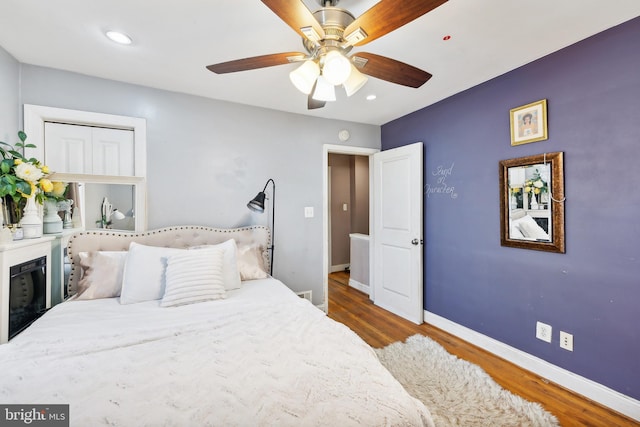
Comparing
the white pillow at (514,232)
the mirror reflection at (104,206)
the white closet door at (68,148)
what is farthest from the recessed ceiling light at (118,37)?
the white pillow at (514,232)

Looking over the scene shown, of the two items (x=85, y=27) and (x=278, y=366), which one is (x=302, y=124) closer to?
(x=85, y=27)

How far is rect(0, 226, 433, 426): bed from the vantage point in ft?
2.89

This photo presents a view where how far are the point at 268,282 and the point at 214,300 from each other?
522 millimetres

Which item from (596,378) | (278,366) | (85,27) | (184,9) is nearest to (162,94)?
(85,27)

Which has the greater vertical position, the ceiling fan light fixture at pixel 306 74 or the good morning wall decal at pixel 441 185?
the ceiling fan light fixture at pixel 306 74

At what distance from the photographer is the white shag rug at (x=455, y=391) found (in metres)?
1.64

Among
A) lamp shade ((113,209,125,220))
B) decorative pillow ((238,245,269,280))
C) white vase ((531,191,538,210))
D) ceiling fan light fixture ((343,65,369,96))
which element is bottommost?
decorative pillow ((238,245,269,280))

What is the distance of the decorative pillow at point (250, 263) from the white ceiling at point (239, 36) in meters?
1.51

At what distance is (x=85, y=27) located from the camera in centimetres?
167

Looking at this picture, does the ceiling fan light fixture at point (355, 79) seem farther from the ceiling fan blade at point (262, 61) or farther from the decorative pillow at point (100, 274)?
the decorative pillow at point (100, 274)

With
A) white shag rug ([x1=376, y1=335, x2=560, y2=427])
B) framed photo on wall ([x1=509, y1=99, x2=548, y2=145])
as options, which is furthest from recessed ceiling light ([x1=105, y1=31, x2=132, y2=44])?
white shag rug ([x1=376, y1=335, x2=560, y2=427])

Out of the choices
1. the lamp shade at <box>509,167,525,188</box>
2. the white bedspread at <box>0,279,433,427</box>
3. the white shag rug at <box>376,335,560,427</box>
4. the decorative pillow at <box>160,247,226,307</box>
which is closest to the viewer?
the white bedspread at <box>0,279,433,427</box>

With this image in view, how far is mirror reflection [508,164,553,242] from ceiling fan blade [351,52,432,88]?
125 cm

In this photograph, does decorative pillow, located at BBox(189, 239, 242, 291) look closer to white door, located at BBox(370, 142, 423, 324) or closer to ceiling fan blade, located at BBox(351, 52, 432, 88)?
ceiling fan blade, located at BBox(351, 52, 432, 88)
